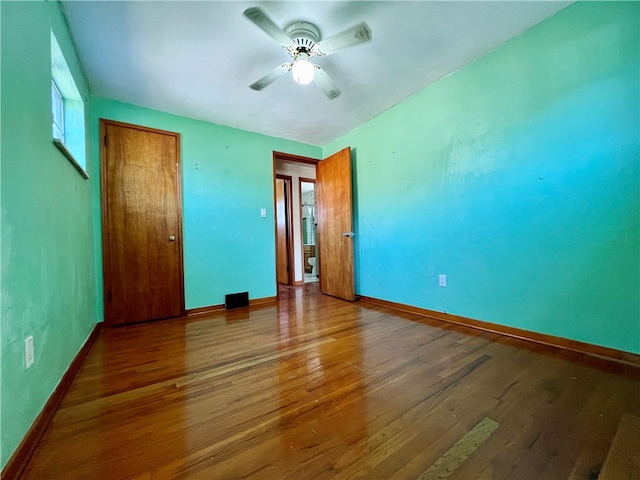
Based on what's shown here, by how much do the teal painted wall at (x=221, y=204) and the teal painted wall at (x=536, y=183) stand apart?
1.80 meters

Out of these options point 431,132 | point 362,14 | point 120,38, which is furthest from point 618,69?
point 120,38

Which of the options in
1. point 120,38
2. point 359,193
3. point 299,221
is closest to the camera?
point 120,38

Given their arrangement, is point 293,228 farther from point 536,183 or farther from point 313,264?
point 536,183

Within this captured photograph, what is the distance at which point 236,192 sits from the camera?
3158 millimetres

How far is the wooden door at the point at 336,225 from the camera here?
324cm

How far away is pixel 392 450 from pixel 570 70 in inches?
97.7

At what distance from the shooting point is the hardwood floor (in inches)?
33.2

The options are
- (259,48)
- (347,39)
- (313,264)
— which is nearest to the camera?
(347,39)

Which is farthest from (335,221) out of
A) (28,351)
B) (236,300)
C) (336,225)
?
(28,351)

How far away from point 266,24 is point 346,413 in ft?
7.04

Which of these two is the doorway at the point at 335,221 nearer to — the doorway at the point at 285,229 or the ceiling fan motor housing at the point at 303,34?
the doorway at the point at 285,229

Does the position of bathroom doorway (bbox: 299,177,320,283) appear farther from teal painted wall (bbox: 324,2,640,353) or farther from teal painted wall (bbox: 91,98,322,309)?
teal painted wall (bbox: 324,2,640,353)

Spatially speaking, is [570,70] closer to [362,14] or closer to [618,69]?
[618,69]

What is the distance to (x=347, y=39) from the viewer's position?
62.2 inches
